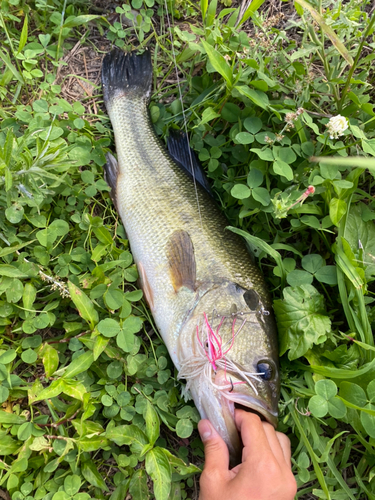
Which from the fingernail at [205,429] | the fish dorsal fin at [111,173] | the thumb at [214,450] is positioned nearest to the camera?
the thumb at [214,450]

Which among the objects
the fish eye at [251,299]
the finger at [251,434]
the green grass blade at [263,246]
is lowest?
the finger at [251,434]

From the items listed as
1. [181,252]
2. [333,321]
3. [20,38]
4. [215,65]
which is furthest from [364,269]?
[20,38]

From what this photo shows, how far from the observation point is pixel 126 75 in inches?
126

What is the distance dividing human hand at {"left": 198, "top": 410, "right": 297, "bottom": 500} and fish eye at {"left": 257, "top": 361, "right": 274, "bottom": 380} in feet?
0.82

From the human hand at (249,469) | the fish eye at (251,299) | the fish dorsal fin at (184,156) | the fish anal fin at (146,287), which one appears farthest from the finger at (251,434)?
the fish dorsal fin at (184,156)

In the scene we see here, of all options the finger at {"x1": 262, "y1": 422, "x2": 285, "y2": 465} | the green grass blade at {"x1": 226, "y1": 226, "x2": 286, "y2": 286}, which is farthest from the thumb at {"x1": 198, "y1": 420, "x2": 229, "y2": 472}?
the green grass blade at {"x1": 226, "y1": 226, "x2": 286, "y2": 286}

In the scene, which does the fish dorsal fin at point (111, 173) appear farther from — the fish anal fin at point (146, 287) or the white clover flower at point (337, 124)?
the white clover flower at point (337, 124)

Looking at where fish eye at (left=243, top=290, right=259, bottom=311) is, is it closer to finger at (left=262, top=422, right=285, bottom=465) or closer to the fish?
the fish

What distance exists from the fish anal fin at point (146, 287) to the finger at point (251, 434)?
1.01 meters

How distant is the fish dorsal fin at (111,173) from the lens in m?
3.02

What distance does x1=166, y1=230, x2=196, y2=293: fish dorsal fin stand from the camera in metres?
2.57

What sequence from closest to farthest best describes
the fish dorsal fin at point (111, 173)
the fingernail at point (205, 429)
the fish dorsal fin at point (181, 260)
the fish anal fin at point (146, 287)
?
the fingernail at point (205, 429), the fish dorsal fin at point (181, 260), the fish anal fin at point (146, 287), the fish dorsal fin at point (111, 173)

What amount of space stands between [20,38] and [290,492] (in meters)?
3.88

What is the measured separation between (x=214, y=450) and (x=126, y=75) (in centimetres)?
303
